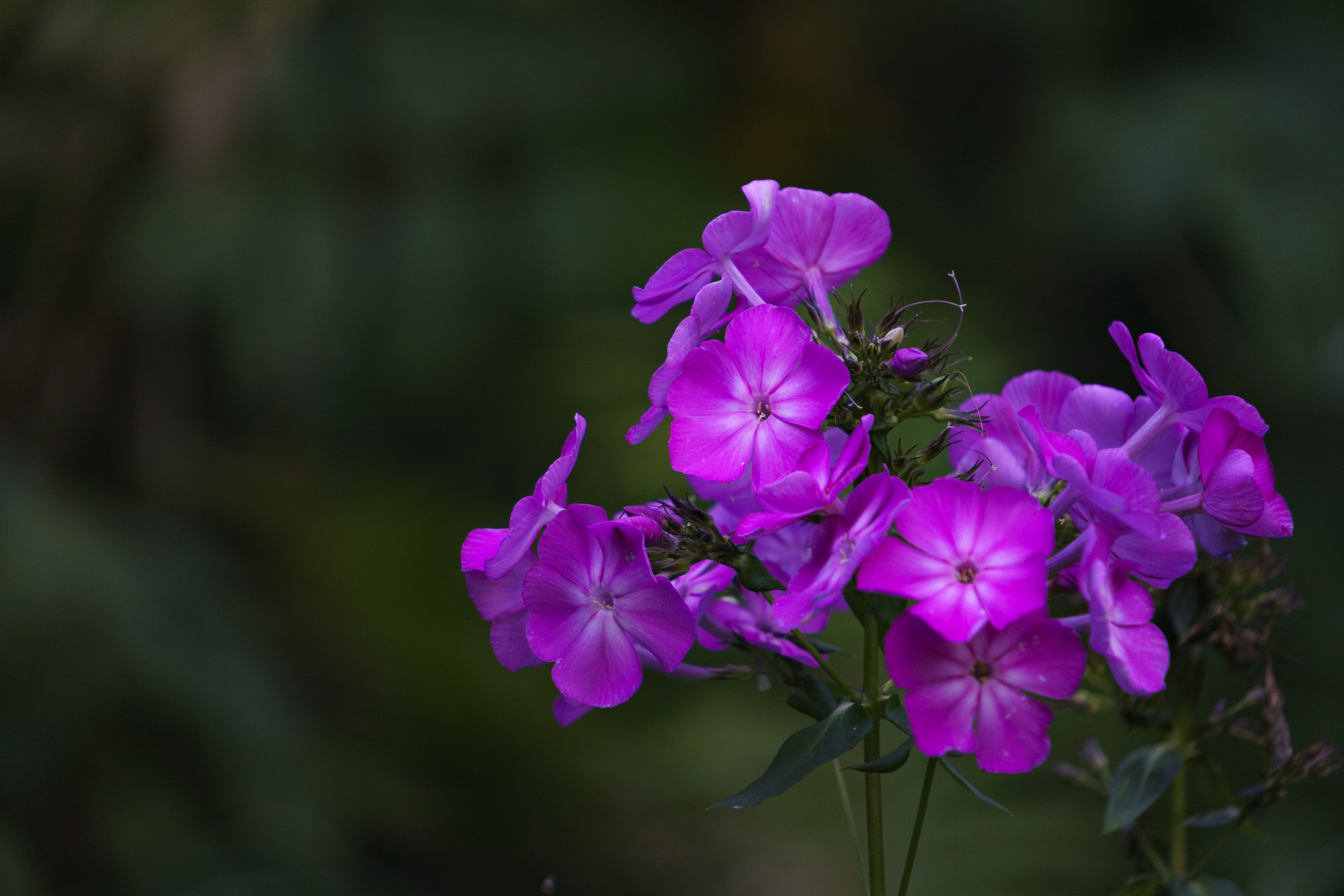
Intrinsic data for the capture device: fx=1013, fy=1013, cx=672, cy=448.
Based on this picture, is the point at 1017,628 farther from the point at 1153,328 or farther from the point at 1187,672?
the point at 1153,328

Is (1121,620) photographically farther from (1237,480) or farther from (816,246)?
(816,246)

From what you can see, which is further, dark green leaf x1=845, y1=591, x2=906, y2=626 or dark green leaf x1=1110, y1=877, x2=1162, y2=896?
dark green leaf x1=1110, y1=877, x2=1162, y2=896

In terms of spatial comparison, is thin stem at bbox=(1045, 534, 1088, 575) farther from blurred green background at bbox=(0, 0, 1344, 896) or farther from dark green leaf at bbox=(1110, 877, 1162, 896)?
blurred green background at bbox=(0, 0, 1344, 896)

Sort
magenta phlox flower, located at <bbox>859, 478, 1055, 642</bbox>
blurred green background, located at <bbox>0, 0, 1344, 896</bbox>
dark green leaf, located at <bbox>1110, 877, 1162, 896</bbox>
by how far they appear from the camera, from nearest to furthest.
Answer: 1. magenta phlox flower, located at <bbox>859, 478, 1055, 642</bbox>
2. dark green leaf, located at <bbox>1110, 877, 1162, 896</bbox>
3. blurred green background, located at <bbox>0, 0, 1344, 896</bbox>

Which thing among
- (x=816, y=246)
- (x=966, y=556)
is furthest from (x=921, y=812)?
(x=816, y=246)

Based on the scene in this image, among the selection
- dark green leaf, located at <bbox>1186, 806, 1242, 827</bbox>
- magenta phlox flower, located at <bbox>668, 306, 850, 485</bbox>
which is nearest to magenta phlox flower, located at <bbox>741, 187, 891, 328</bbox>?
magenta phlox flower, located at <bbox>668, 306, 850, 485</bbox>

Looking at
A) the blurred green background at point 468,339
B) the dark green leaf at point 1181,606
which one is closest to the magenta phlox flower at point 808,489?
the dark green leaf at point 1181,606

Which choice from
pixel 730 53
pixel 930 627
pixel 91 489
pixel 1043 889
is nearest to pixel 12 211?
pixel 91 489
